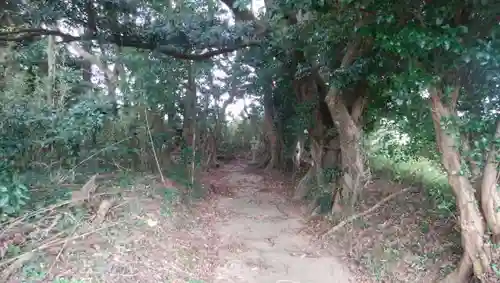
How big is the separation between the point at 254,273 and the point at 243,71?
29.3 ft

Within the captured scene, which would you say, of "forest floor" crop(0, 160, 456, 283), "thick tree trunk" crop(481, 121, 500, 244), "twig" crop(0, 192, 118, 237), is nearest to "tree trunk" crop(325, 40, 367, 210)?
"forest floor" crop(0, 160, 456, 283)

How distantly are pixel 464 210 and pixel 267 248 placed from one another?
322 cm

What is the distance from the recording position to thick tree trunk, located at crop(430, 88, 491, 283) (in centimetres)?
386

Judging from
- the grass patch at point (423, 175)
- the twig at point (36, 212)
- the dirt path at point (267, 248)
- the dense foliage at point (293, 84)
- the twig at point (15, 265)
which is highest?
the dense foliage at point (293, 84)

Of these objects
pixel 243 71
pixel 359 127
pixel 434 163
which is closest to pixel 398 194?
pixel 434 163

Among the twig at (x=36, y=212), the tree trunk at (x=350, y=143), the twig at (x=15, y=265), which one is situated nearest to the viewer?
the twig at (x=15, y=265)

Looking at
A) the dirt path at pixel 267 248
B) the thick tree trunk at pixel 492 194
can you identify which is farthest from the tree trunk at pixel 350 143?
the thick tree trunk at pixel 492 194

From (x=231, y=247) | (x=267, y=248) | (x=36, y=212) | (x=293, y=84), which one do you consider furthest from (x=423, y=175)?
(x=36, y=212)

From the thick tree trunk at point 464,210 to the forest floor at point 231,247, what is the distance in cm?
52

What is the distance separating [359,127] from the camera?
7074 millimetres

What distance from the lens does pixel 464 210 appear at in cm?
403

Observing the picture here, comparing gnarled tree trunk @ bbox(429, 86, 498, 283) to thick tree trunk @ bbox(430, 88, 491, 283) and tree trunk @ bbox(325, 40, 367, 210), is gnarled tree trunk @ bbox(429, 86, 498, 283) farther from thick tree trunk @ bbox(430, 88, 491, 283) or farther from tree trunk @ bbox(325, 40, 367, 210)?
tree trunk @ bbox(325, 40, 367, 210)

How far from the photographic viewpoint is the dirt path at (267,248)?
515 centimetres

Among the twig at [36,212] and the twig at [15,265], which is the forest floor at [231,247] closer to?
the twig at [15,265]
